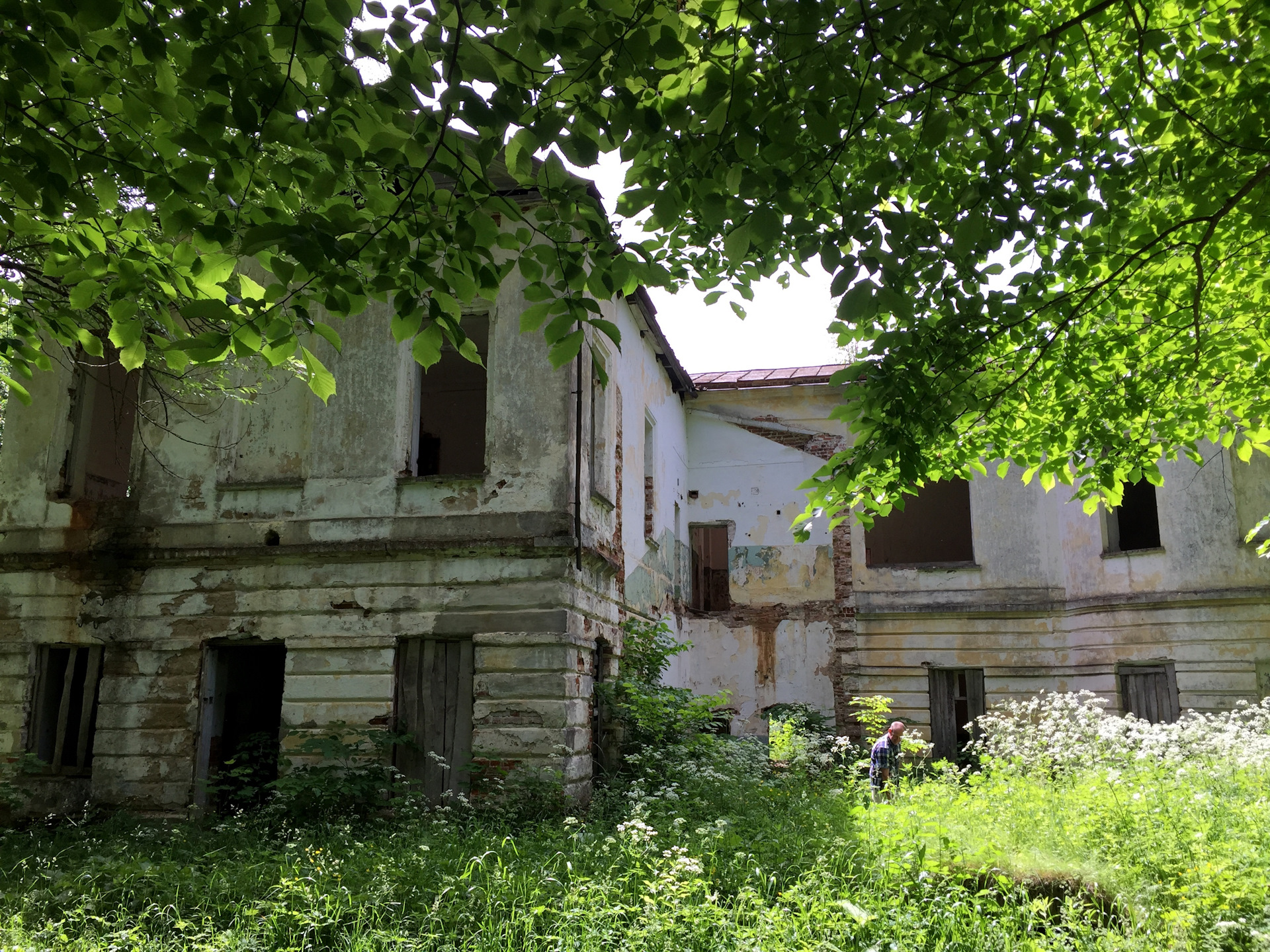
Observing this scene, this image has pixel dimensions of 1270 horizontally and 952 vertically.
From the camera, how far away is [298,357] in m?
10.9

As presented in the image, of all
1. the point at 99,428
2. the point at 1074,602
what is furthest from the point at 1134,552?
the point at 99,428

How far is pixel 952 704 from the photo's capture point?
57.3 feet

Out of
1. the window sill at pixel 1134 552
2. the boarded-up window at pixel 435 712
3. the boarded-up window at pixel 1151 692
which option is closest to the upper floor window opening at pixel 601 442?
the boarded-up window at pixel 435 712

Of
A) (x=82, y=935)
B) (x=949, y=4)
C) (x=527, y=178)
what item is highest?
(x=949, y=4)

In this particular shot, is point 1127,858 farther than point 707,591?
No

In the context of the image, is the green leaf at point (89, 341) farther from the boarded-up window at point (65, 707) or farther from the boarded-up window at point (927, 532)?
the boarded-up window at point (927, 532)

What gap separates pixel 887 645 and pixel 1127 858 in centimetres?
1159

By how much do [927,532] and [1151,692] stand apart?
672cm

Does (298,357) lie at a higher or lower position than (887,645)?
higher

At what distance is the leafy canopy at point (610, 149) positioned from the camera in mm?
3832

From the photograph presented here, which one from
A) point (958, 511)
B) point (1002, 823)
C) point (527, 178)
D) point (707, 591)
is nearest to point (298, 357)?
point (527, 178)

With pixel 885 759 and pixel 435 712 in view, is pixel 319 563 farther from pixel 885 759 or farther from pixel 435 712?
pixel 885 759

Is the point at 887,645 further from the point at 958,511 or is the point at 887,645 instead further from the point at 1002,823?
the point at 1002,823

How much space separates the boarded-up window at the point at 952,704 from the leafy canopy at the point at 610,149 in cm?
1275
